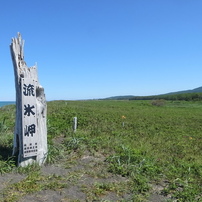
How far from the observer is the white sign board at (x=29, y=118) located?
524cm

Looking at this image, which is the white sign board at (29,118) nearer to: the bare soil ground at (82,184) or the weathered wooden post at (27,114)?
the weathered wooden post at (27,114)

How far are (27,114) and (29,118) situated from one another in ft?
0.37

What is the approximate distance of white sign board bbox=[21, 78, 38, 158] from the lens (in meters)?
5.24

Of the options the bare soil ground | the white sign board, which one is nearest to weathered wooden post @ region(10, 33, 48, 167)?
the white sign board

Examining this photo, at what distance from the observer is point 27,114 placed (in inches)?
209

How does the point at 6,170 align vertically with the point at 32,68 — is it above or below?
below

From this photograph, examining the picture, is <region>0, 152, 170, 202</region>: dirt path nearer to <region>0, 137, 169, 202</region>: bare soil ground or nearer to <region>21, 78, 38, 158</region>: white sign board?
<region>0, 137, 169, 202</region>: bare soil ground

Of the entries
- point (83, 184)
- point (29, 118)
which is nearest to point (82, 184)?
point (83, 184)

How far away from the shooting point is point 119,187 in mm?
4539

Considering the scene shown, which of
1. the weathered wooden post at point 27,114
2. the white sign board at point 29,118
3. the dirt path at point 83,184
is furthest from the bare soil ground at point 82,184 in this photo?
the white sign board at point 29,118

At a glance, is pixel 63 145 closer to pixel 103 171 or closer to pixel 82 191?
pixel 103 171

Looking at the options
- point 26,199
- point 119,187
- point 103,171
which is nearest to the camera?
point 26,199

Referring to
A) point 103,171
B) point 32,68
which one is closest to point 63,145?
point 103,171

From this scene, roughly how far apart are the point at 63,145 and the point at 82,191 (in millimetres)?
2969
